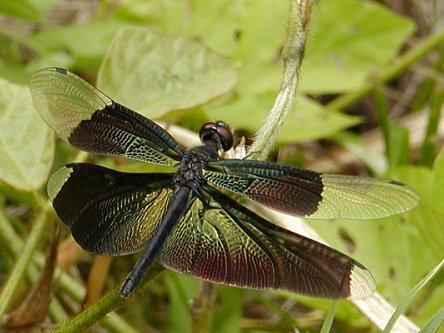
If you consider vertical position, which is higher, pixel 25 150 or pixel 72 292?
pixel 25 150

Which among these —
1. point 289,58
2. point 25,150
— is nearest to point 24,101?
point 25,150

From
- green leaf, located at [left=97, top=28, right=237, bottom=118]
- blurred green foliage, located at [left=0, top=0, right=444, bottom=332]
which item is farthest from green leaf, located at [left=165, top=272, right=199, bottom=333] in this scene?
green leaf, located at [left=97, top=28, right=237, bottom=118]

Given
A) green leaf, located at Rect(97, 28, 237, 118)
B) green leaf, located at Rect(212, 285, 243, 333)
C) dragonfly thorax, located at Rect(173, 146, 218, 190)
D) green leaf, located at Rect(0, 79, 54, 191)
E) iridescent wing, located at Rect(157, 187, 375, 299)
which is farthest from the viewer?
green leaf, located at Rect(212, 285, 243, 333)

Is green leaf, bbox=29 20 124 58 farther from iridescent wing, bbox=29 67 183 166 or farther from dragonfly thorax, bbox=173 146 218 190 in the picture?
dragonfly thorax, bbox=173 146 218 190

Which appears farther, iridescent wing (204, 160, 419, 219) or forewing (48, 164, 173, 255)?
forewing (48, 164, 173, 255)

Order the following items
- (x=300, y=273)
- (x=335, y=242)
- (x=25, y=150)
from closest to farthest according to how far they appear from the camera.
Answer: (x=300, y=273)
(x=25, y=150)
(x=335, y=242)

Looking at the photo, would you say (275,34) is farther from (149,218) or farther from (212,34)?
(149,218)
